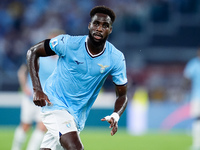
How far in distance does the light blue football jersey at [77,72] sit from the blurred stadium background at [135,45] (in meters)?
9.36

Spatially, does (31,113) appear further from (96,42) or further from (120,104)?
(96,42)

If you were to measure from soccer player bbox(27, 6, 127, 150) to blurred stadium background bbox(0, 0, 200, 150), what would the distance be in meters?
9.37

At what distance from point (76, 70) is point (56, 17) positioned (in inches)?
522

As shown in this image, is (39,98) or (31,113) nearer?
(39,98)

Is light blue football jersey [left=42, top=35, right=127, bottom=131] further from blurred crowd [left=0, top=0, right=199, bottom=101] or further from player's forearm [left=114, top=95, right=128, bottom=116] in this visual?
blurred crowd [left=0, top=0, right=199, bottom=101]

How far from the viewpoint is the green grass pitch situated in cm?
1092

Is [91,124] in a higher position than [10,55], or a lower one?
lower

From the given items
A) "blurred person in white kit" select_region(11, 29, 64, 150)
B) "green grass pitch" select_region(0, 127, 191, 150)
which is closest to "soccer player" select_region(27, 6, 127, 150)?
"blurred person in white kit" select_region(11, 29, 64, 150)

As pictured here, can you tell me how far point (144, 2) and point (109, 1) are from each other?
152 centimetres

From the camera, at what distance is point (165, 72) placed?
1672cm

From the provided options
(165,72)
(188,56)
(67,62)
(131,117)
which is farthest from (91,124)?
(67,62)

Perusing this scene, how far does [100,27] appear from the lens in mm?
5137

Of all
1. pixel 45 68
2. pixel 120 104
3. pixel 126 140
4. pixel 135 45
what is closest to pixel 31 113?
pixel 45 68

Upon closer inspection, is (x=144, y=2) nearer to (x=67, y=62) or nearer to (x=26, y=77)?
(x=26, y=77)
